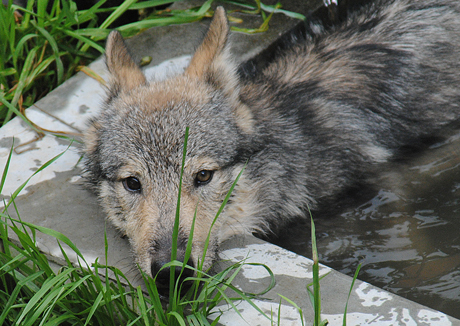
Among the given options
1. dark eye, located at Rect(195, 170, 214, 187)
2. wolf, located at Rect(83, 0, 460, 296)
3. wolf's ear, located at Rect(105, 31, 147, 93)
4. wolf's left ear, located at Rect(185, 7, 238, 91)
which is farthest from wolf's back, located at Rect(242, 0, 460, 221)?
wolf's ear, located at Rect(105, 31, 147, 93)

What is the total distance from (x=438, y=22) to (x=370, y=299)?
10.1 feet

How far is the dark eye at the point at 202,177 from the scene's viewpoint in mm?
3527

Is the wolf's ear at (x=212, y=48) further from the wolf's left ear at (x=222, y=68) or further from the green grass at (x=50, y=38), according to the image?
the green grass at (x=50, y=38)

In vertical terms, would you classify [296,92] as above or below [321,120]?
above

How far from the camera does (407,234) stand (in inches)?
160

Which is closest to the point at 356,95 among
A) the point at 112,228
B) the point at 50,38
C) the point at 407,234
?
the point at 407,234

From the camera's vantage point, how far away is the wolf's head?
3312 mm

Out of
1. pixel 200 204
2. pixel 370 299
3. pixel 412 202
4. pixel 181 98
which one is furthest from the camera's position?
pixel 412 202

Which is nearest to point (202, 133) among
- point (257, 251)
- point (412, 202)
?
point (257, 251)

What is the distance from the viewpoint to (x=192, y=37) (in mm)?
5453

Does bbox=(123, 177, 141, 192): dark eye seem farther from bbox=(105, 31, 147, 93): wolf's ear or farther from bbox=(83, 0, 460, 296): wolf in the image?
bbox=(105, 31, 147, 93): wolf's ear

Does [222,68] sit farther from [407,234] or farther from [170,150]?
[407,234]

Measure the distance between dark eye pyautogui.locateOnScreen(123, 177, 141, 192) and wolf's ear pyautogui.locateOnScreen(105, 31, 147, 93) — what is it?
0.80 meters

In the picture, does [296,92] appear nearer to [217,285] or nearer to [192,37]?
[192,37]
